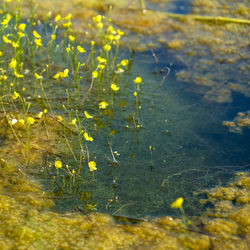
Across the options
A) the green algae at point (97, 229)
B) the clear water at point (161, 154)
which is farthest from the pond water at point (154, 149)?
the green algae at point (97, 229)

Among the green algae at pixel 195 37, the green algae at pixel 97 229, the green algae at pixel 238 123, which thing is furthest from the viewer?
the green algae at pixel 195 37

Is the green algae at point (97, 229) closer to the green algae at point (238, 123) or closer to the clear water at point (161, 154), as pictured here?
the clear water at point (161, 154)

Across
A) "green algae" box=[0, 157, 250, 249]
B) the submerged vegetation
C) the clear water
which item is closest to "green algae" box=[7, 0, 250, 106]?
the submerged vegetation

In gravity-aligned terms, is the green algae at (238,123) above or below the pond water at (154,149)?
above

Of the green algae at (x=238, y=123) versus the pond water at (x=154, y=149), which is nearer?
the pond water at (x=154, y=149)

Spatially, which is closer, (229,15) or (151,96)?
(151,96)

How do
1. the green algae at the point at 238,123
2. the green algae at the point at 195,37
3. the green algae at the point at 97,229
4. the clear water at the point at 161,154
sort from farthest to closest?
1. the green algae at the point at 195,37
2. the green algae at the point at 238,123
3. the clear water at the point at 161,154
4. the green algae at the point at 97,229

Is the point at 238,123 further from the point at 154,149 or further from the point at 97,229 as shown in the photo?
the point at 97,229

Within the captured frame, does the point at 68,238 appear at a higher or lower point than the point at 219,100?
lower

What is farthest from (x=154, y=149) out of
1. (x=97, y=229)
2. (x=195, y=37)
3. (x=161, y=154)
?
(x=195, y=37)

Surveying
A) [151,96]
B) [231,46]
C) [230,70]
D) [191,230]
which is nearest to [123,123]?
[151,96]

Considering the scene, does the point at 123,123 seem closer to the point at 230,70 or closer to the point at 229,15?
the point at 230,70
